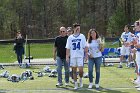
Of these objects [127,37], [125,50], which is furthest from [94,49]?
[125,50]

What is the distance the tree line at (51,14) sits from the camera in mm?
66875

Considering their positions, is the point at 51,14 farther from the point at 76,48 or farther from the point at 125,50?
the point at 76,48

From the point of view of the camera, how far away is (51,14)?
233 ft

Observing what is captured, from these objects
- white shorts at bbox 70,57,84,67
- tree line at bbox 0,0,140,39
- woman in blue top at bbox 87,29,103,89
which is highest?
tree line at bbox 0,0,140,39

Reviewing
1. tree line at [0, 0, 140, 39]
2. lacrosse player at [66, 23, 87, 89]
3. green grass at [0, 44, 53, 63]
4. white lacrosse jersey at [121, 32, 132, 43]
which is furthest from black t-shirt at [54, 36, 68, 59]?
tree line at [0, 0, 140, 39]

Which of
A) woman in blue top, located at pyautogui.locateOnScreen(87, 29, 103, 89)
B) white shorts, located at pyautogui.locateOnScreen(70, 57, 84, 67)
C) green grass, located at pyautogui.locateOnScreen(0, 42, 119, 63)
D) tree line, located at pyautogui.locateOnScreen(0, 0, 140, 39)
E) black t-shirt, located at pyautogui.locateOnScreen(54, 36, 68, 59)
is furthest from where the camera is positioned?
tree line, located at pyautogui.locateOnScreen(0, 0, 140, 39)

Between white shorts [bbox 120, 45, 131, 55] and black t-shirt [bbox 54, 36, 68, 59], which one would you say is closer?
black t-shirt [bbox 54, 36, 68, 59]

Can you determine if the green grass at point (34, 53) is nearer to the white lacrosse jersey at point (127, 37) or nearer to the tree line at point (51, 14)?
the white lacrosse jersey at point (127, 37)

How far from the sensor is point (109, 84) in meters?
14.1

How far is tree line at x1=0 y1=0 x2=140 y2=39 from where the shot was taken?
66.9 m

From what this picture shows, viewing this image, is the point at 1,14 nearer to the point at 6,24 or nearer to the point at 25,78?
the point at 6,24

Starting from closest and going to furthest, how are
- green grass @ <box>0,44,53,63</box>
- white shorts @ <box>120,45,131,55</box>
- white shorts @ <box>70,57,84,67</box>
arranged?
1. white shorts @ <box>70,57,84,67</box>
2. white shorts @ <box>120,45,131,55</box>
3. green grass @ <box>0,44,53,63</box>

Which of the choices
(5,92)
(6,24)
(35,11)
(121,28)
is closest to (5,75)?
(5,92)

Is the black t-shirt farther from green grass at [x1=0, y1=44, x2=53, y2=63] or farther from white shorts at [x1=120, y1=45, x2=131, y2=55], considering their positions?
green grass at [x1=0, y1=44, x2=53, y2=63]
